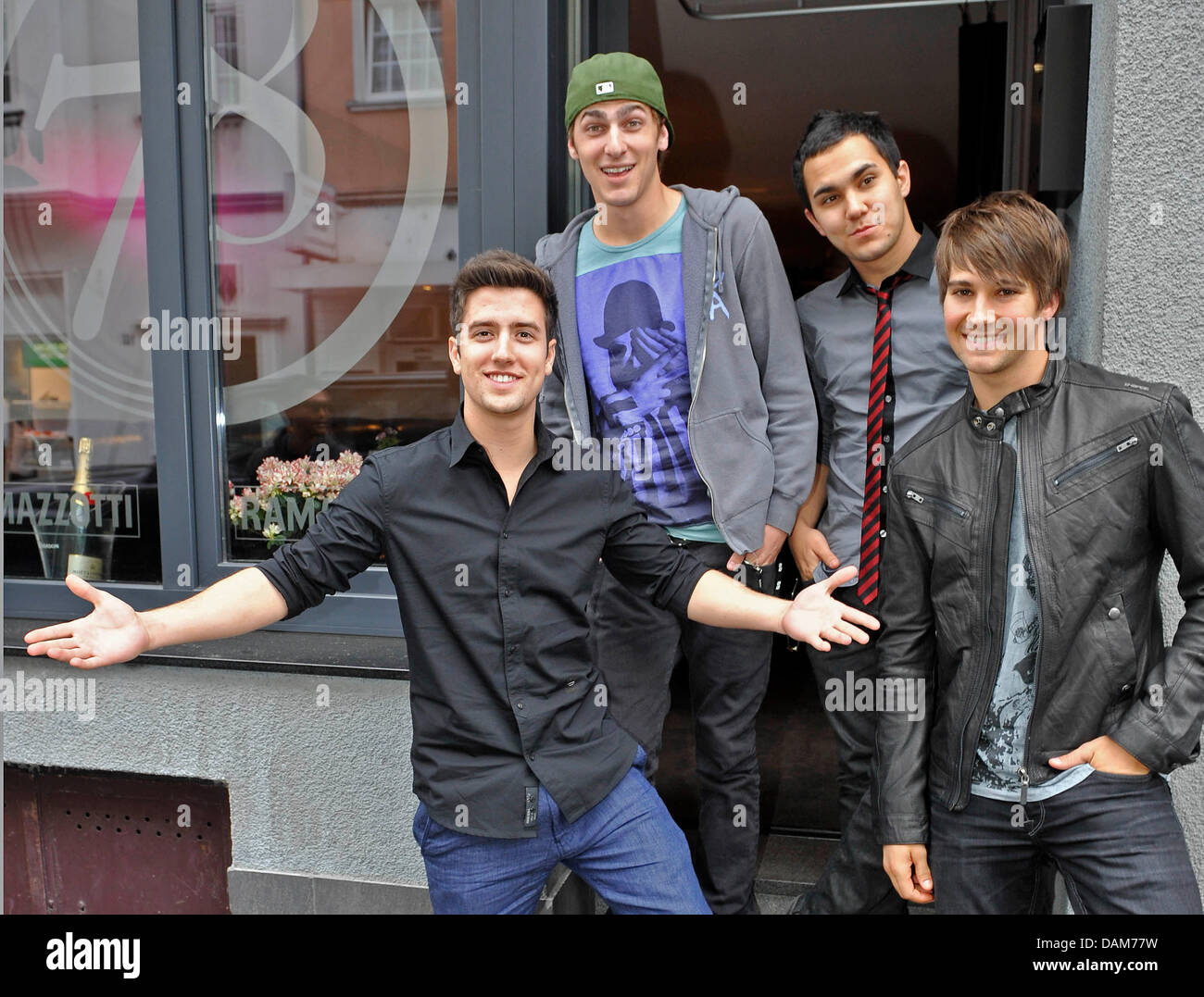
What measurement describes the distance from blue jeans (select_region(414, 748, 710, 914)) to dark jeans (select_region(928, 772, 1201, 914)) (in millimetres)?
583

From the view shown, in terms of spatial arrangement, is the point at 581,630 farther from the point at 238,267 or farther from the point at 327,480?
the point at 238,267

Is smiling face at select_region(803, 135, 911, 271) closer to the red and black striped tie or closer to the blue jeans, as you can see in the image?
the red and black striped tie

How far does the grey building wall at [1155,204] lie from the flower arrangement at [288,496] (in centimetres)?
262

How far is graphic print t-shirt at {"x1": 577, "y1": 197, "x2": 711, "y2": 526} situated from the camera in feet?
8.80

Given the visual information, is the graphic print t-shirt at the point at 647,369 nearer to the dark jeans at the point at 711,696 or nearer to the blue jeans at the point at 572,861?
the dark jeans at the point at 711,696

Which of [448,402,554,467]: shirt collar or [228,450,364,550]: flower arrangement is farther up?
[448,402,554,467]: shirt collar

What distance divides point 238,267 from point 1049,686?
3192 millimetres

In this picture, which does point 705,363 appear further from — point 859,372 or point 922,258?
point 922,258

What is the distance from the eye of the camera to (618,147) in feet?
8.47

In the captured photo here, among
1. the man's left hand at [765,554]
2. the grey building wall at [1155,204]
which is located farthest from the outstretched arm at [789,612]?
the grey building wall at [1155,204]

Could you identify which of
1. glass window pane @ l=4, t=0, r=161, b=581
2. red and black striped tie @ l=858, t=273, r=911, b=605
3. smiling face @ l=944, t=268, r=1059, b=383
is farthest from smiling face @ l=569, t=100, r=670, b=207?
glass window pane @ l=4, t=0, r=161, b=581

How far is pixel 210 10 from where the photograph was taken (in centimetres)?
355

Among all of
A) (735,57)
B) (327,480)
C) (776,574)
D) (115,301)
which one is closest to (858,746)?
(776,574)

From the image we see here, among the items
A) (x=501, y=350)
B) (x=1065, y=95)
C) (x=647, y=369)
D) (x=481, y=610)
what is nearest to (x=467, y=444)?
(x=501, y=350)
